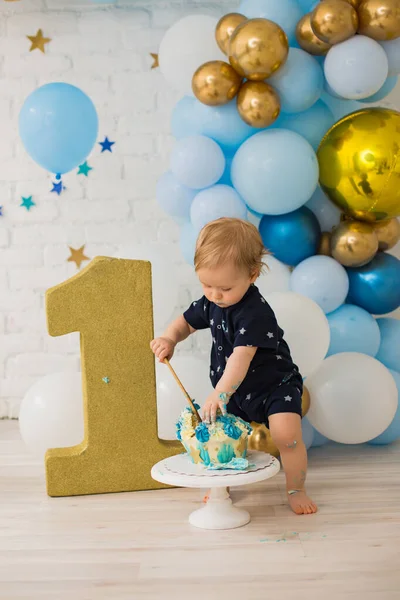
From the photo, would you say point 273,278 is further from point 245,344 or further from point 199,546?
point 199,546

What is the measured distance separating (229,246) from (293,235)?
565 mm

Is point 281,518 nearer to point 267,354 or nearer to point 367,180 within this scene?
point 267,354

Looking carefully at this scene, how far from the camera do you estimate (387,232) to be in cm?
229

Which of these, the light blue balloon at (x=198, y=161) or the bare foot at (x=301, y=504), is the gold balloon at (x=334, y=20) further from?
the bare foot at (x=301, y=504)

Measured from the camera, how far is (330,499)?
182 centimetres

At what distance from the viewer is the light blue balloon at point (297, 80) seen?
2.11m

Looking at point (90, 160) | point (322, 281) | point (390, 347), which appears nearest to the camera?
point (322, 281)

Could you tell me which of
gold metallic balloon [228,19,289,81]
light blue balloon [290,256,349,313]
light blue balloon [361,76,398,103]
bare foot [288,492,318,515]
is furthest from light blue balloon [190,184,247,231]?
bare foot [288,492,318,515]

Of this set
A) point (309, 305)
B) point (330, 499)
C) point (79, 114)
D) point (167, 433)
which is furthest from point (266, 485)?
point (79, 114)

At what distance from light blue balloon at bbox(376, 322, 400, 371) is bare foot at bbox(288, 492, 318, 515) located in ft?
2.48

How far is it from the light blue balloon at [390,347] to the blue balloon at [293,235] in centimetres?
39

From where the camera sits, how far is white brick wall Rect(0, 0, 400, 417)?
2871mm

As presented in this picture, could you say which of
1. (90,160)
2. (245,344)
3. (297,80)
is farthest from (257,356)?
(90,160)

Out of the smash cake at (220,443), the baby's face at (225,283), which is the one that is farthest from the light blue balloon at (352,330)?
the smash cake at (220,443)
